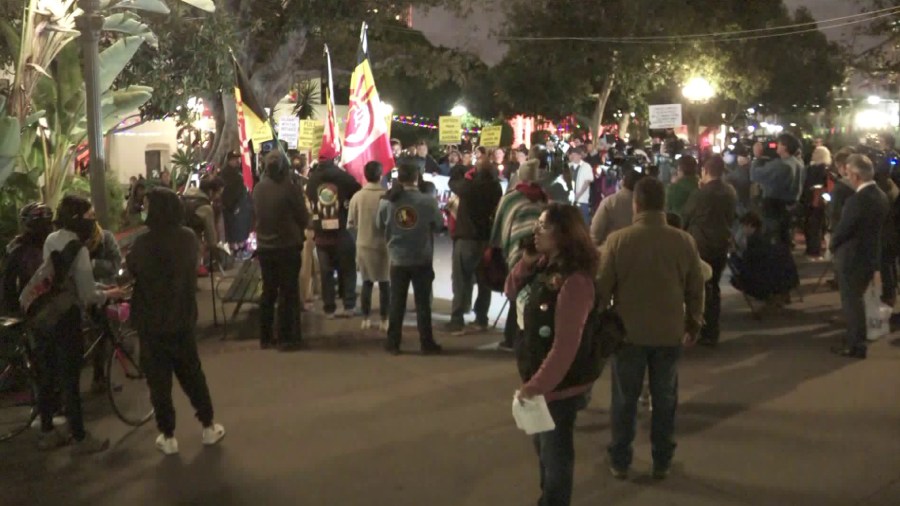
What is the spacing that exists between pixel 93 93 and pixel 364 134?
3622mm

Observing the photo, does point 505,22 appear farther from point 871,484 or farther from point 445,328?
point 871,484

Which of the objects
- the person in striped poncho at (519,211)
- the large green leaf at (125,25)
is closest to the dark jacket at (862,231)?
the person in striped poncho at (519,211)

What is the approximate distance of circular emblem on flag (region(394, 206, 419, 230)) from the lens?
28.4ft

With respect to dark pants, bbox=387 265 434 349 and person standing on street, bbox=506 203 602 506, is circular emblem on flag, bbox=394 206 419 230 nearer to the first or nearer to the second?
dark pants, bbox=387 265 434 349

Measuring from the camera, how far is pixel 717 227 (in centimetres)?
884

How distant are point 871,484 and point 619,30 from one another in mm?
30576

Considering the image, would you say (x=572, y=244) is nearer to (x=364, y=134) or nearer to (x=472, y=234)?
(x=472, y=234)

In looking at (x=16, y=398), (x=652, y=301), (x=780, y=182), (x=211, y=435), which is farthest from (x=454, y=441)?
(x=780, y=182)

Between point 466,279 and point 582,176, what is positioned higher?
point 582,176

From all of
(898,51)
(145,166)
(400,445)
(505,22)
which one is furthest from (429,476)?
(505,22)

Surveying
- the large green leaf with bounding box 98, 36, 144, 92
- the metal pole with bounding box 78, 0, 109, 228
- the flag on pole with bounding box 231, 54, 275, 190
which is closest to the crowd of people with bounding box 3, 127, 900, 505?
the metal pole with bounding box 78, 0, 109, 228

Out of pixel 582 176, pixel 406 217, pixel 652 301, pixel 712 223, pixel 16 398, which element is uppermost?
pixel 582 176

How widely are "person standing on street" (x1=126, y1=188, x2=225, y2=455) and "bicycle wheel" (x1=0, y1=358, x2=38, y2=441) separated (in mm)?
954

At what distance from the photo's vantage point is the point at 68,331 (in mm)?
6043
